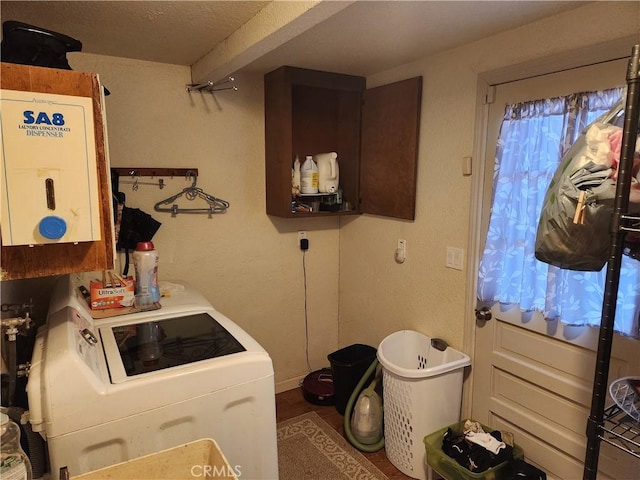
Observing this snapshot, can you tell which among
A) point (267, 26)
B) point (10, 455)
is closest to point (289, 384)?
point (10, 455)

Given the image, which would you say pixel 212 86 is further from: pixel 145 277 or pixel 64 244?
pixel 64 244

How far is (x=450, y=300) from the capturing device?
2.29 meters

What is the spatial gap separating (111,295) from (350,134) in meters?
1.79

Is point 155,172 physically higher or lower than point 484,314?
higher

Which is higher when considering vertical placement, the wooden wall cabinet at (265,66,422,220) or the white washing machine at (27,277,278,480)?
the wooden wall cabinet at (265,66,422,220)

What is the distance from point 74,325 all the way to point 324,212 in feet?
5.40

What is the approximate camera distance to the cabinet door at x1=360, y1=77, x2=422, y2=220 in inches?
94.2

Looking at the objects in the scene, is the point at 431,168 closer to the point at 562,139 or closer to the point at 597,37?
the point at 562,139

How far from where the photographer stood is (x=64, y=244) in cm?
102

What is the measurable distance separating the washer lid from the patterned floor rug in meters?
1.04

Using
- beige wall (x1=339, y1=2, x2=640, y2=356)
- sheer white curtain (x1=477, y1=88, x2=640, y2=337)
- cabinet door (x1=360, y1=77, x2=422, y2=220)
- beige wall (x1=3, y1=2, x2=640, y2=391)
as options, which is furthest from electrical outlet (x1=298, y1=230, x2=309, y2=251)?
sheer white curtain (x1=477, y1=88, x2=640, y2=337)

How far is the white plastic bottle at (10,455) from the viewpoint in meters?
0.88

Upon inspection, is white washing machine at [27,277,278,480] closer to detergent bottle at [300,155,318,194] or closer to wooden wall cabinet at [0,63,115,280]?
wooden wall cabinet at [0,63,115,280]

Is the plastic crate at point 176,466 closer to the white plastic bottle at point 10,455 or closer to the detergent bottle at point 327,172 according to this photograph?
the white plastic bottle at point 10,455
